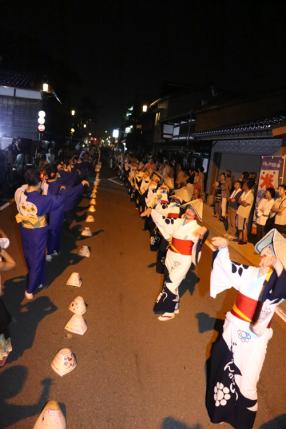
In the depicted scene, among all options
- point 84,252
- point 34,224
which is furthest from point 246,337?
point 84,252

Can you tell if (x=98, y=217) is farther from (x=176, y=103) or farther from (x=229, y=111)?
(x=176, y=103)

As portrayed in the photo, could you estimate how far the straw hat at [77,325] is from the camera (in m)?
5.14

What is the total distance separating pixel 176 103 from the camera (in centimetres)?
3431

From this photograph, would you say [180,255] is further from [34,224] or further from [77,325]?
[34,224]

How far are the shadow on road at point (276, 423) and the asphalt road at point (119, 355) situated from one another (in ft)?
0.03

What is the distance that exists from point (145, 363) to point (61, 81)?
48.5 m

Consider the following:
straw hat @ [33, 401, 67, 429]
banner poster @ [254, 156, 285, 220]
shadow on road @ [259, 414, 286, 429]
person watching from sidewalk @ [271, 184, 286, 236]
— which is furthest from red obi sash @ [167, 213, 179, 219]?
banner poster @ [254, 156, 285, 220]

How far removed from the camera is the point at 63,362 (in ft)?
14.0

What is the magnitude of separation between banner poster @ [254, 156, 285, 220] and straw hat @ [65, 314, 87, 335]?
744 centimetres

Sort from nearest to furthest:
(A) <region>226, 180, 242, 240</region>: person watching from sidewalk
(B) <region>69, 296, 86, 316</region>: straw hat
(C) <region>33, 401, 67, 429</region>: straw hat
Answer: (C) <region>33, 401, 67, 429</region>: straw hat < (B) <region>69, 296, 86, 316</region>: straw hat < (A) <region>226, 180, 242, 240</region>: person watching from sidewalk

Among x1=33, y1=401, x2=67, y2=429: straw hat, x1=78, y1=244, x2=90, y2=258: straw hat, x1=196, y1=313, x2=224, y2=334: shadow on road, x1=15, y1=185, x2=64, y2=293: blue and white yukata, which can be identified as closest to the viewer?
x1=33, y1=401, x2=67, y2=429: straw hat

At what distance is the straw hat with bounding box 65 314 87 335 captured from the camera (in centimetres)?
514

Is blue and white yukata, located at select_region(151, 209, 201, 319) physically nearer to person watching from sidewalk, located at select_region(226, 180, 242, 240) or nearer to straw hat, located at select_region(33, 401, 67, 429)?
straw hat, located at select_region(33, 401, 67, 429)

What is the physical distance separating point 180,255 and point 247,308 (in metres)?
2.21
